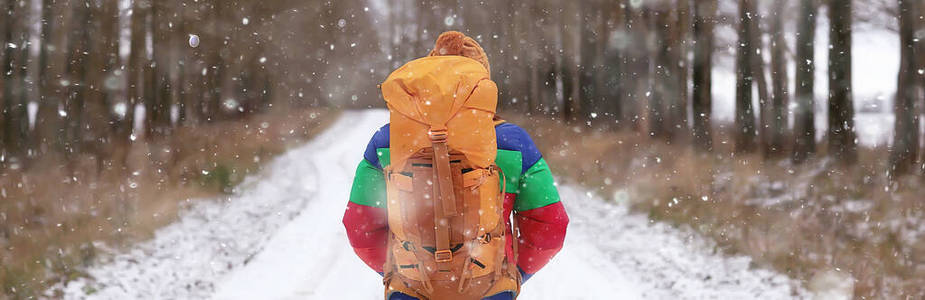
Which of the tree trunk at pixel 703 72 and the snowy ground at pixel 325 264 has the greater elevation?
the tree trunk at pixel 703 72

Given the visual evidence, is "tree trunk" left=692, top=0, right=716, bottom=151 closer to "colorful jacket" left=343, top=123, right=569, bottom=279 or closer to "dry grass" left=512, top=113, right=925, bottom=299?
"dry grass" left=512, top=113, right=925, bottom=299

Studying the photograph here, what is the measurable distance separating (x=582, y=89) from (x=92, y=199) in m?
16.2

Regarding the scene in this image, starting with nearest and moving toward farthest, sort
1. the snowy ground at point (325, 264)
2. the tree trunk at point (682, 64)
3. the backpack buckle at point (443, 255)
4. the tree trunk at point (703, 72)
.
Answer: the backpack buckle at point (443, 255)
the snowy ground at point (325, 264)
the tree trunk at point (703, 72)
the tree trunk at point (682, 64)

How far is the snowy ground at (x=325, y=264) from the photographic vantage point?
611 cm

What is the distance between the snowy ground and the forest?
466mm

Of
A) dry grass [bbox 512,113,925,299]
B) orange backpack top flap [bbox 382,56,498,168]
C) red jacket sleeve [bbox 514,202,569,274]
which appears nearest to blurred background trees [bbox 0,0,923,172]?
dry grass [bbox 512,113,925,299]

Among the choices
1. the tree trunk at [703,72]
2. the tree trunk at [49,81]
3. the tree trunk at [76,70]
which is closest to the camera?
the tree trunk at [49,81]

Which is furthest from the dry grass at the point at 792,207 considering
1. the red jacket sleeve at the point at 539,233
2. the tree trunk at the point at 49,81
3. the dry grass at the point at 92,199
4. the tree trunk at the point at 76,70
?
the tree trunk at the point at 49,81

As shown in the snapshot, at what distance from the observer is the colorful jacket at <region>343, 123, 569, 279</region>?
2.01m

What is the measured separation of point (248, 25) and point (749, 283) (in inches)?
653

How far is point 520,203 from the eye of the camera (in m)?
2.14

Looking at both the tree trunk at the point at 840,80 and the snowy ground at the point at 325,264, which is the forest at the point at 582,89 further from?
the snowy ground at the point at 325,264

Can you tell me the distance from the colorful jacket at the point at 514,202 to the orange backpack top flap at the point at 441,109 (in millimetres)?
158

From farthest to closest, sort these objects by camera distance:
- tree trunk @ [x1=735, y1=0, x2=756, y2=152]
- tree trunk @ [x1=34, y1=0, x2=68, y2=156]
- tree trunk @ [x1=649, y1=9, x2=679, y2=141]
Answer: tree trunk @ [x1=649, y1=9, x2=679, y2=141], tree trunk @ [x1=735, y1=0, x2=756, y2=152], tree trunk @ [x1=34, y1=0, x2=68, y2=156]
